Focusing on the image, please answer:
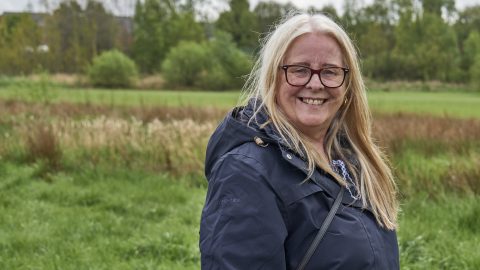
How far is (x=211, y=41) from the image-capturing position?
64938 mm

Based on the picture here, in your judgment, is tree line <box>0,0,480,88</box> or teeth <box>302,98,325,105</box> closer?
teeth <box>302,98,325,105</box>

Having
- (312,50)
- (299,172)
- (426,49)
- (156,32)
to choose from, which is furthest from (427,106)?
(156,32)

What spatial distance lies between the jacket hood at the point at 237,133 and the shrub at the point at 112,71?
177ft

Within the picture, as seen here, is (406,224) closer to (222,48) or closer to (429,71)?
(429,71)

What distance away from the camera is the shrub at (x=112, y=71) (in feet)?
Answer: 181

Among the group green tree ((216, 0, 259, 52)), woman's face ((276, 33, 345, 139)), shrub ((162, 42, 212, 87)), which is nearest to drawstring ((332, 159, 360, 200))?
woman's face ((276, 33, 345, 139))

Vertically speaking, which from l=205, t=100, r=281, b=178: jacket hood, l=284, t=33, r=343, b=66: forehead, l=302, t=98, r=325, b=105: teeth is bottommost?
l=205, t=100, r=281, b=178: jacket hood

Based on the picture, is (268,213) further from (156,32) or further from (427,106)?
(156,32)

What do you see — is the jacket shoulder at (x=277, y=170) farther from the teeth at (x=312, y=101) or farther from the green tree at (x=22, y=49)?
the green tree at (x=22, y=49)

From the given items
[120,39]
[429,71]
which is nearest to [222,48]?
[120,39]

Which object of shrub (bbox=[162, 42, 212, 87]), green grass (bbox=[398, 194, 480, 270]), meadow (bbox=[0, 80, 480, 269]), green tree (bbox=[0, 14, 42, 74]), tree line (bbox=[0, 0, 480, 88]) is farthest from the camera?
shrub (bbox=[162, 42, 212, 87])

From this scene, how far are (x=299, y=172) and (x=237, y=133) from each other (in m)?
0.23

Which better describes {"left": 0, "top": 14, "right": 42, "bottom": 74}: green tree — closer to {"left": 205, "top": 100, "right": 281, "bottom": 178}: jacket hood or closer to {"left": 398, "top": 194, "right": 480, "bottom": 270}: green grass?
{"left": 398, "top": 194, "right": 480, "bottom": 270}: green grass

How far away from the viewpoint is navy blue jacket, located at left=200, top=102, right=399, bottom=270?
1600mm
